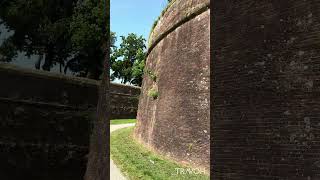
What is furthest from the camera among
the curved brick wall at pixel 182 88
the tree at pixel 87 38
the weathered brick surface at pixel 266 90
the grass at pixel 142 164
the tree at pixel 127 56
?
the tree at pixel 127 56

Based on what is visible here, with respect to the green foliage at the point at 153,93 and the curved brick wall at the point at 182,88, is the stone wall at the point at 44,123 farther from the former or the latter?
the green foliage at the point at 153,93

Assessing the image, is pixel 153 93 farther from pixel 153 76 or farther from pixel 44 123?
pixel 44 123

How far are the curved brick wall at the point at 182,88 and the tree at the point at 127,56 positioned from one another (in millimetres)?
27257

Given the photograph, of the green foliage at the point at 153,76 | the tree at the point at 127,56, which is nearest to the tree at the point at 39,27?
the green foliage at the point at 153,76

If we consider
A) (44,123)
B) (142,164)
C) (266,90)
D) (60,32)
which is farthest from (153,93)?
(44,123)

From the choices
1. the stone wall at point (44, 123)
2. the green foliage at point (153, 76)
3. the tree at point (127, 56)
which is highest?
the tree at point (127, 56)

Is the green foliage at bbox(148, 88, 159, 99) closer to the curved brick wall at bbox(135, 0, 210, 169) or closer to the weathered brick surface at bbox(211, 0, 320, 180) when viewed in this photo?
the curved brick wall at bbox(135, 0, 210, 169)

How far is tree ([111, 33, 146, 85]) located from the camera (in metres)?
42.1

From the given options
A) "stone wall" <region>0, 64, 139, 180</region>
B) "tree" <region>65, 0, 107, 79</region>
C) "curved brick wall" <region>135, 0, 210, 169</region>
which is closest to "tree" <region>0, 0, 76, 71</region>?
"tree" <region>65, 0, 107, 79</region>

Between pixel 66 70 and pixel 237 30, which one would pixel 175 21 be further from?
pixel 66 70

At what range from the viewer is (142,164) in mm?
10602

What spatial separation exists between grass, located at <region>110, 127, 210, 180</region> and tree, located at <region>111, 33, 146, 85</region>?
A: 90.0 feet

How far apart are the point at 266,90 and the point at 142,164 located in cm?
503

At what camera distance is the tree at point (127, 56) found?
42.1m
